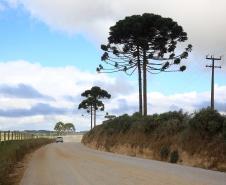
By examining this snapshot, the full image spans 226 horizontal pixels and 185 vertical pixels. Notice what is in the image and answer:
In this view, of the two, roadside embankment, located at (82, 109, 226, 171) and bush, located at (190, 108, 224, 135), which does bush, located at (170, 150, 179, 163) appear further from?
bush, located at (190, 108, 224, 135)

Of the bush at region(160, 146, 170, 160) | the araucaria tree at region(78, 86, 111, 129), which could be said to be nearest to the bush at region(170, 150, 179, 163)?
the bush at region(160, 146, 170, 160)

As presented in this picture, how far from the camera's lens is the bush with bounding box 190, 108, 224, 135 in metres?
28.1

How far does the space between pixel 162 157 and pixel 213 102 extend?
25.9 m

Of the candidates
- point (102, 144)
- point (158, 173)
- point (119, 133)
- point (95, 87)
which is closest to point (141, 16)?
point (119, 133)

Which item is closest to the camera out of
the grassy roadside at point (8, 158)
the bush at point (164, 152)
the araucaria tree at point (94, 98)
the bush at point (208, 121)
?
the grassy roadside at point (8, 158)

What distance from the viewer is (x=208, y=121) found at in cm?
2870

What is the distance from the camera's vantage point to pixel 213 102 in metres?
58.8

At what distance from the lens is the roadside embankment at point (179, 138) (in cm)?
2741

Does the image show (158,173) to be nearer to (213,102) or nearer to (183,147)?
(183,147)

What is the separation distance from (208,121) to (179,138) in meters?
4.19

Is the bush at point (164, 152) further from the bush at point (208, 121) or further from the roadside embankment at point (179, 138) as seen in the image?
the bush at point (208, 121)

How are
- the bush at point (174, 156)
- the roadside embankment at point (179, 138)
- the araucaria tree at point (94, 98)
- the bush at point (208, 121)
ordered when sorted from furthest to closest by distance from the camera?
the araucaria tree at point (94, 98)
the bush at point (174, 156)
the bush at point (208, 121)
the roadside embankment at point (179, 138)

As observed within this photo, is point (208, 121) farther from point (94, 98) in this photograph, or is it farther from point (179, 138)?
point (94, 98)

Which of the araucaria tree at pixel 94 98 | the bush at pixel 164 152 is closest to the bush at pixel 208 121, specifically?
the bush at pixel 164 152
